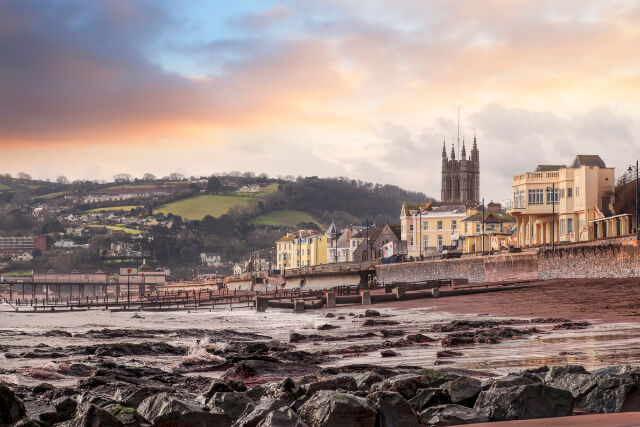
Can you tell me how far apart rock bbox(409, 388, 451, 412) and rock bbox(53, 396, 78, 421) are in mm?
4433

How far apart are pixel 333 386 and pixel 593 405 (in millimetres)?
3288

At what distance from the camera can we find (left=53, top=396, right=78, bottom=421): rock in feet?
34.5

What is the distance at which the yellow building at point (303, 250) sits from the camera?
6150 inches

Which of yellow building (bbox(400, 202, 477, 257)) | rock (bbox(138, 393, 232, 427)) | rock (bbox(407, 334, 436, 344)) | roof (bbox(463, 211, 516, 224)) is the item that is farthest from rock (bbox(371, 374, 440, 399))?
yellow building (bbox(400, 202, 477, 257))

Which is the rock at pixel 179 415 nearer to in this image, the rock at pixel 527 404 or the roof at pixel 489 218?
the rock at pixel 527 404

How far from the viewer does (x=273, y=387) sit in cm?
1116

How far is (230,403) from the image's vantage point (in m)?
10.2

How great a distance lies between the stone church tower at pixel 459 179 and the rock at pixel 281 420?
17511 centimetres

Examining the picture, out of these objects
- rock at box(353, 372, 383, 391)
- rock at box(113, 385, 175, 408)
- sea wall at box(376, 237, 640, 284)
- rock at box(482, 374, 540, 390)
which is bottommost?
rock at box(113, 385, 175, 408)

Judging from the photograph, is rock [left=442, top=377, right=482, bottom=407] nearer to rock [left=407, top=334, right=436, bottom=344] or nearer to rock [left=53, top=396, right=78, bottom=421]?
rock [left=53, top=396, right=78, bottom=421]

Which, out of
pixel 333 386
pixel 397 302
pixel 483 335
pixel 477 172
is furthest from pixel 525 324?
pixel 477 172

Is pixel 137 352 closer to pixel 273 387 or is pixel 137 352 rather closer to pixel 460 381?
pixel 273 387

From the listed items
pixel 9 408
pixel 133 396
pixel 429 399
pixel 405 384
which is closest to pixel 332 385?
pixel 405 384

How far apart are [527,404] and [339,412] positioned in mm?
2219
